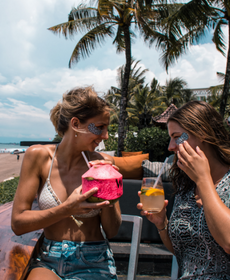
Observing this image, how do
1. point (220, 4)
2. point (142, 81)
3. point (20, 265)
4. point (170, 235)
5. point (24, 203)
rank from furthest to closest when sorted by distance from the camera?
point (142, 81)
point (220, 4)
point (170, 235)
point (24, 203)
point (20, 265)

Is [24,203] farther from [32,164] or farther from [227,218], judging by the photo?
[227,218]

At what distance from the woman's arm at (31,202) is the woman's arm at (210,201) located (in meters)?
0.52

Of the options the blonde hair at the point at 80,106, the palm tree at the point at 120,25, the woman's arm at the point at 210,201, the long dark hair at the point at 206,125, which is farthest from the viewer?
the palm tree at the point at 120,25

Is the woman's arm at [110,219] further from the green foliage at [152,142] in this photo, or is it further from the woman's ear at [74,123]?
the green foliage at [152,142]

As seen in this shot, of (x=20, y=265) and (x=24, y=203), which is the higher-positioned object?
(x=24, y=203)

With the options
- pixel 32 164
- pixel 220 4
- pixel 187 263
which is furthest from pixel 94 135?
pixel 220 4

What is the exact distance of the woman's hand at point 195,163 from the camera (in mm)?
1136

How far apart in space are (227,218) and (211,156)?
2.04 feet

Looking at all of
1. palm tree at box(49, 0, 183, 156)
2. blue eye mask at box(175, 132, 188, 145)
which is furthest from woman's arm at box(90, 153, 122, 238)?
palm tree at box(49, 0, 183, 156)

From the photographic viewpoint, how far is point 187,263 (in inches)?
54.2

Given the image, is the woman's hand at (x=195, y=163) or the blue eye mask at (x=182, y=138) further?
the blue eye mask at (x=182, y=138)

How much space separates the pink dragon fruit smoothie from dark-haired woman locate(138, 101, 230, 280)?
341 millimetres

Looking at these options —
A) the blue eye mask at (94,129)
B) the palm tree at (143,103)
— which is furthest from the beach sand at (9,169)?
the palm tree at (143,103)

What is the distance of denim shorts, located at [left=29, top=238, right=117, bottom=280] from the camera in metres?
1.37
